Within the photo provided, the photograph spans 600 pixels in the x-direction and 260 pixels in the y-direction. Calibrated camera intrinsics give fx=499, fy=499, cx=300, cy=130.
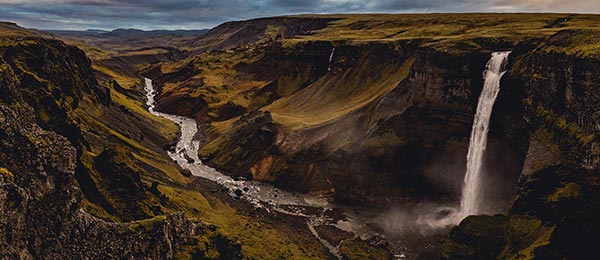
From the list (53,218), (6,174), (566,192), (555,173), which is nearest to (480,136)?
(555,173)

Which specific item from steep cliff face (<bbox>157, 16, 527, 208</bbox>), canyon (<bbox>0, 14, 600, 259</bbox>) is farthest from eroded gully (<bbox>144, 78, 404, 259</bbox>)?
steep cliff face (<bbox>157, 16, 527, 208</bbox>)

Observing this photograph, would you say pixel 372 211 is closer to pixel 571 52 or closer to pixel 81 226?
pixel 571 52

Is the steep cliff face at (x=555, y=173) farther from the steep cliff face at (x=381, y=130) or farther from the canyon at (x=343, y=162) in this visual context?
the steep cliff face at (x=381, y=130)

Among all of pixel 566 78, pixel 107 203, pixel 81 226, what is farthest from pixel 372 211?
pixel 81 226

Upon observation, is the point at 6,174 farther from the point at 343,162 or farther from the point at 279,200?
the point at 343,162

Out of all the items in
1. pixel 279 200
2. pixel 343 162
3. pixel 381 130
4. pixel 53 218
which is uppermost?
pixel 53 218

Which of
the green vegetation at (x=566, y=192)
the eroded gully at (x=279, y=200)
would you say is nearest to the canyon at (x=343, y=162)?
the green vegetation at (x=566, y=192)
